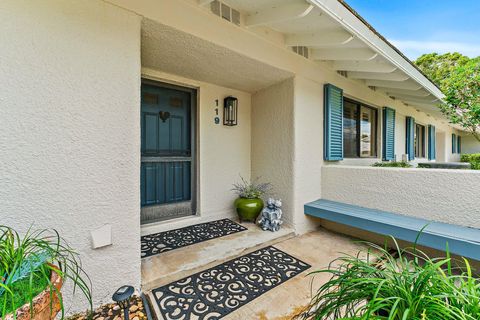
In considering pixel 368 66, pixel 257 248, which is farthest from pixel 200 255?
pixel 368 66

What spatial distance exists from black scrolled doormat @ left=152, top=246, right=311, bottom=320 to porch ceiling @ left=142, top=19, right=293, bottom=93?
2.65 meters

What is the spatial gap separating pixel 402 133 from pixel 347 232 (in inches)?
187

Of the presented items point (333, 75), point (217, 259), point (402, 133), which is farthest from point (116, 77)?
point (402, 133)

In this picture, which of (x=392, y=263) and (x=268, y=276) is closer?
(x=392, y=263)

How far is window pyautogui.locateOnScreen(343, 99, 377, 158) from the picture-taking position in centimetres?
449

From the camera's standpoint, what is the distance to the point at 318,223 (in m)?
3.75

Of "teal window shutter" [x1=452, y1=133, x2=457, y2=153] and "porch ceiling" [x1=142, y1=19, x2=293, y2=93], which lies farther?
"teal window shutter" [x1=452, y1=133, x2=457, y2=153]

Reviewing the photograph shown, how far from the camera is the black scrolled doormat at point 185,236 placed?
2687 mm

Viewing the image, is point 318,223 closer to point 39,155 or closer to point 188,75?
point 188,75

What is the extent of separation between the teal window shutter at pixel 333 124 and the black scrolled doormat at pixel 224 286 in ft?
6.94

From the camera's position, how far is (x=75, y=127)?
1.73 meters

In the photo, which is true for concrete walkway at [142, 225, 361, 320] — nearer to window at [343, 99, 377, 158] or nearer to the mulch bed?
the mulch bed

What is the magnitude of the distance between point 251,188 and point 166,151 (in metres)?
1.63

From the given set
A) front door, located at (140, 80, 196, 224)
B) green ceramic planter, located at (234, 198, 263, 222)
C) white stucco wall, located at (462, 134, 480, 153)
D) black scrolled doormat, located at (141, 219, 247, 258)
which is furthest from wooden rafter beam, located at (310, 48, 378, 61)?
white stucco wall, located at (462, 134, 480, 153)
